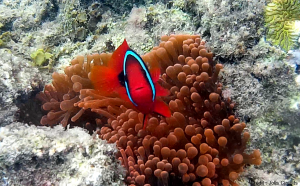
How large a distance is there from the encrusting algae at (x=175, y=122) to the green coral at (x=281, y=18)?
0.57m

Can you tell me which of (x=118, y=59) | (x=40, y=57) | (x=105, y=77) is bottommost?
(x=40, y=57)

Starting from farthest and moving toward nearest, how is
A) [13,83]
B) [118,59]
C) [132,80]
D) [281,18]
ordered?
[13,83] < [281,18] < [118,59] < [132,80]

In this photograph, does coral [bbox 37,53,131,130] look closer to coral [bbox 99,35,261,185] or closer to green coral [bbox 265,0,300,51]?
coral [bbox 99,35,261,185]

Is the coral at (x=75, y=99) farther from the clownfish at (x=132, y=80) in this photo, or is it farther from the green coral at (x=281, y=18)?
the green coral at (x=281, y=18)

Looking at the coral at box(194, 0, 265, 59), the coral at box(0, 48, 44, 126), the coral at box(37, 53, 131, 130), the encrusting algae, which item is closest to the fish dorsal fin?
the encrusting algae

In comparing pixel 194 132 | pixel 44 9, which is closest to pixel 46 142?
pixel 194 132

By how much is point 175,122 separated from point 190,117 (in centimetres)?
14

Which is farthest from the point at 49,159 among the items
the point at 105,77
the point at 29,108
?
the point at 29,108

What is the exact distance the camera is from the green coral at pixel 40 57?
3.26m

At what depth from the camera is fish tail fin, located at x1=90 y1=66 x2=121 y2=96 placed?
1585mm

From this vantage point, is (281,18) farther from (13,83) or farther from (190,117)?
(13,83)

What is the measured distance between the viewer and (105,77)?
1.61 meters

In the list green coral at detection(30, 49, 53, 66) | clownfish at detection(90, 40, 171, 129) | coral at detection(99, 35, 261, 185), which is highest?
clownfish at detection(90, 40, 171, 129)

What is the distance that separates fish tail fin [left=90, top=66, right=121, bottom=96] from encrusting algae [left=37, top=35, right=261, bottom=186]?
0.34 meters
